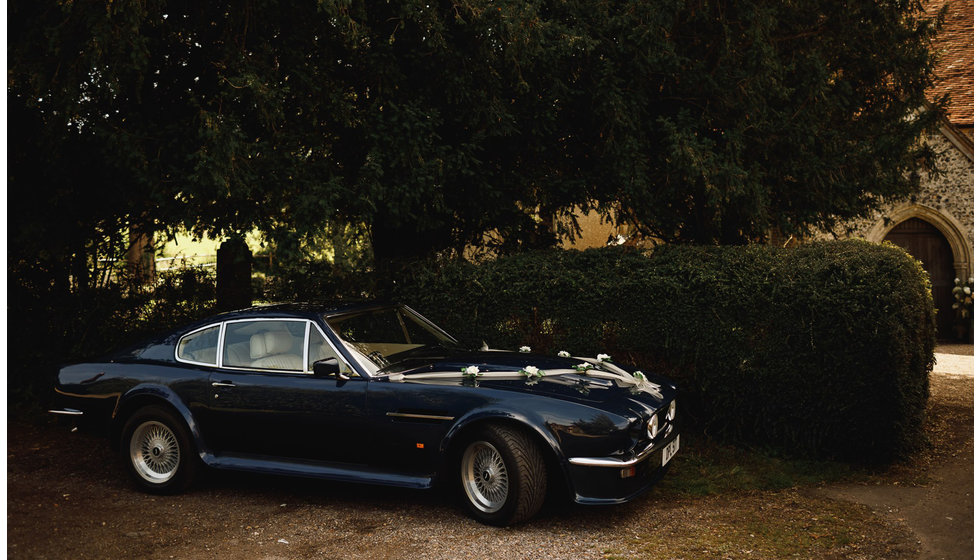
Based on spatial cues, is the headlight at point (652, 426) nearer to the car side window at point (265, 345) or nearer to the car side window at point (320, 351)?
the car side window at point (320, 351)

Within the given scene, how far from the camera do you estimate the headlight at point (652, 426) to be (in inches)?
207

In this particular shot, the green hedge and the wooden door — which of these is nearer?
the green hedge

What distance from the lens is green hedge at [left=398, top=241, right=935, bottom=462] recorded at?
21.6ft

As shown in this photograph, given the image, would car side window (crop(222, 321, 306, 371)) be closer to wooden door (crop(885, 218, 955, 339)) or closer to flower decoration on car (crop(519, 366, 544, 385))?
flower decoration on car (crop(519, 366, 544, 385))

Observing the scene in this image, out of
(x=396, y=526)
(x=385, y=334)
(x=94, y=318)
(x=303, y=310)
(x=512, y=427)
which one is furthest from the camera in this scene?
(x=94, y=318)

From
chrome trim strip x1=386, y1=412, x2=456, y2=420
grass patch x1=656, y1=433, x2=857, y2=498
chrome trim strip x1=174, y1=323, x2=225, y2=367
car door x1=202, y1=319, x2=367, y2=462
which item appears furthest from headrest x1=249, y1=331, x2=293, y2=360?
grass patch x1=656, y1=433, x2=857, y2=498

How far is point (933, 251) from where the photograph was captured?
17781 mm

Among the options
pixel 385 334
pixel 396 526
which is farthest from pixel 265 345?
pixel 396 526

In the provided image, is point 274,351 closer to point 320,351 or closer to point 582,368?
point 320,351

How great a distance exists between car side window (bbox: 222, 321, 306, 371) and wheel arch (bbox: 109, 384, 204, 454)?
0.48m

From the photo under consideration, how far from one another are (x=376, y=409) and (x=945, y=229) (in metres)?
16.5

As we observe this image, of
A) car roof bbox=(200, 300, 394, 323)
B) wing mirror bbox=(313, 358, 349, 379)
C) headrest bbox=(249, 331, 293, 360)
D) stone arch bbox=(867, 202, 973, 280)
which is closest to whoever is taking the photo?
wing mirror bbox=(313, 358, 349, 379)

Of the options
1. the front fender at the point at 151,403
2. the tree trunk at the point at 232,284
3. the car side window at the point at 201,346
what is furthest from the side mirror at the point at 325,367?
the tree trunk at the point at 232,284

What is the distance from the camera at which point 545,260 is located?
8.27 m
